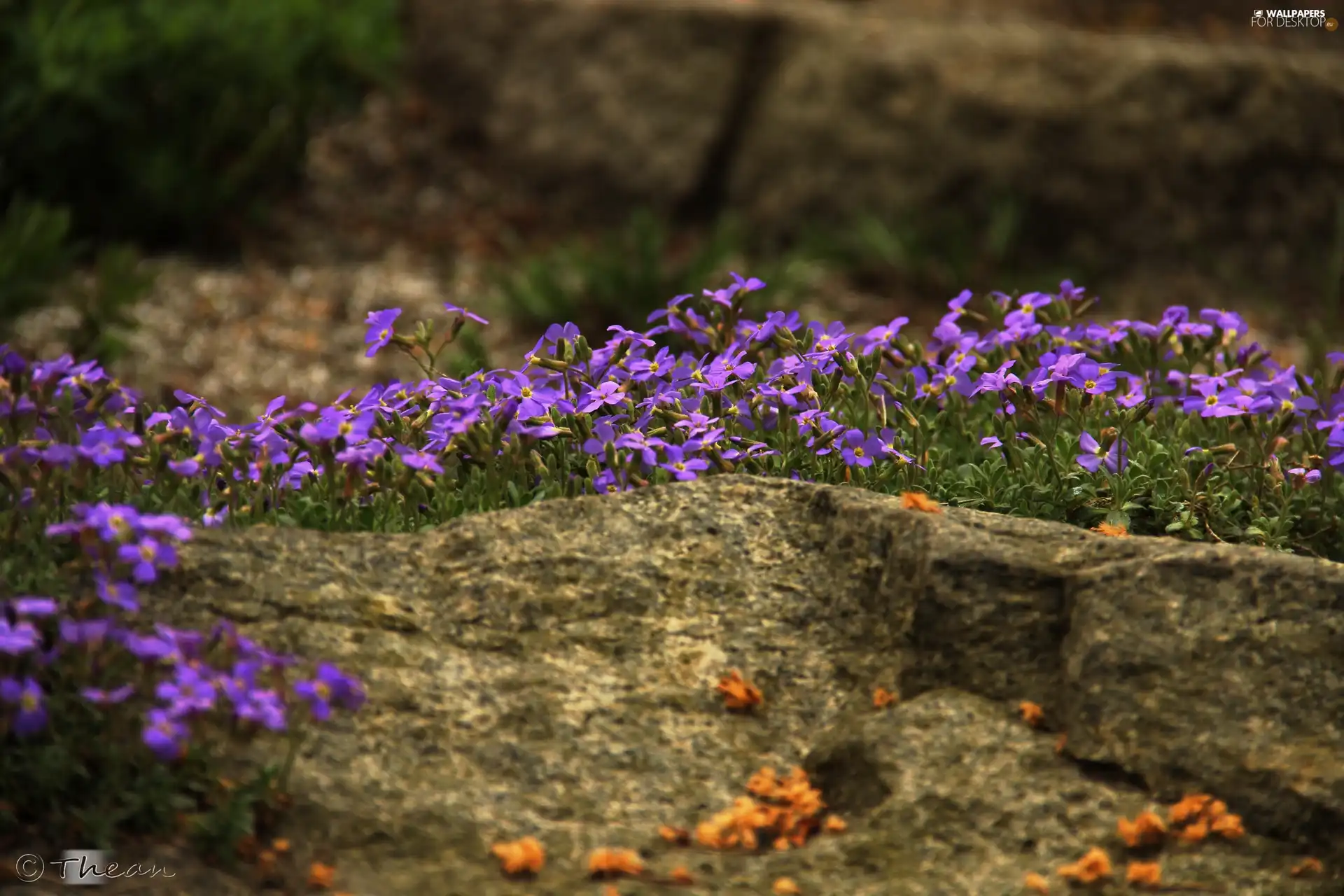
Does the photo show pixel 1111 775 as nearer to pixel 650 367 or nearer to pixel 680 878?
pixel 680 878

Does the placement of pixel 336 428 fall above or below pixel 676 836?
above

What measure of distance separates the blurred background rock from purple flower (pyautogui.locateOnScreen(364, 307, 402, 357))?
319cm

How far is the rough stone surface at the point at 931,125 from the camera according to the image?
7.94 m

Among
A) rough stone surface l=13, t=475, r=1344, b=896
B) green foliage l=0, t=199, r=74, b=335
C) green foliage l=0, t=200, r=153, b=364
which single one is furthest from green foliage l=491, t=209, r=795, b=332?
rough stone surface l=13, t=475, r=1344, b=896

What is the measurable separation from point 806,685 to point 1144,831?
70cm

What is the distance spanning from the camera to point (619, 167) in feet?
28.6

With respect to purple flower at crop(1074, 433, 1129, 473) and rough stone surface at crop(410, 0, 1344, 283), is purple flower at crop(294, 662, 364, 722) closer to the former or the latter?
purple flower at crop(1074, 433, 1129, 473)

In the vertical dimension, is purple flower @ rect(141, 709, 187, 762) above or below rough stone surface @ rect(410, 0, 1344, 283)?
below

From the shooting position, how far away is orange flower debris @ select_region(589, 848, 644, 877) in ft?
8.16

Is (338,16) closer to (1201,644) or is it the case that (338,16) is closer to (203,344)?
(203,344)

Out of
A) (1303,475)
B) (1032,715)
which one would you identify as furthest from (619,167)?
(1032,715)

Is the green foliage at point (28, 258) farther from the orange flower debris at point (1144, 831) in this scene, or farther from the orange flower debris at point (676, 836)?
the orange flower debris at point (1144, 831)

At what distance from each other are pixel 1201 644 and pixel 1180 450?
0.92 metres

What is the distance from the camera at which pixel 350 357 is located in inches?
284
